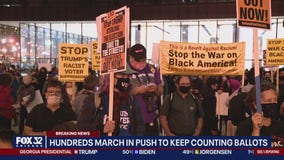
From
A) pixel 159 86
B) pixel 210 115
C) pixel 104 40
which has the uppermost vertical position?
pixel 104 40

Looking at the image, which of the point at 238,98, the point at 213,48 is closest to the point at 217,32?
the point at 213,48

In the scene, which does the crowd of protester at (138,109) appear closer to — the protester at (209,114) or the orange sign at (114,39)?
the orange sign at (114,39)

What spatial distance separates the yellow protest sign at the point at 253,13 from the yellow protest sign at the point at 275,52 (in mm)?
8292

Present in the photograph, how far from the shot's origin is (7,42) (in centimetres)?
3650

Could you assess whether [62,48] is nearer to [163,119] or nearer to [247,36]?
[163,119]

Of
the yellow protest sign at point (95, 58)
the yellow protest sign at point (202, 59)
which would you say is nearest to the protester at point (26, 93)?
the yellow protest sign at point (95, 58)

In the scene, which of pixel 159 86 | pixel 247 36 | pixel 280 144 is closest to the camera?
pixel 280 144

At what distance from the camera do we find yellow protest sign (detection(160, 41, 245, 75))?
964 cm

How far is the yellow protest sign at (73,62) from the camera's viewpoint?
371 inches

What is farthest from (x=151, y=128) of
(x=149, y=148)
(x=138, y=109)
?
(x=149, y=148)

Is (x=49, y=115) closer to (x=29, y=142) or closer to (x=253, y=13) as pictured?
(x=29, y=142)

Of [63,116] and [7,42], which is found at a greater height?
[7,42]

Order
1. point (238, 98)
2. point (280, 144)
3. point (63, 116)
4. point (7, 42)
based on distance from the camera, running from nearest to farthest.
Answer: point (280, 144) → point (63, 116) → point (238, 98) → point (7, 42)

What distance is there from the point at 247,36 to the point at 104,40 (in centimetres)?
2692
